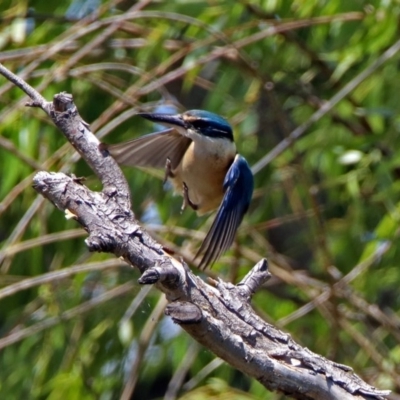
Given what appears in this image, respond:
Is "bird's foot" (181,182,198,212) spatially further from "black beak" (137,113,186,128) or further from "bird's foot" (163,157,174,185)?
"black beak" (137,113,186,128)

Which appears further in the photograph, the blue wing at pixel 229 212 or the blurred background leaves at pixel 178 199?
the blurred background leaves at pixel 178 199

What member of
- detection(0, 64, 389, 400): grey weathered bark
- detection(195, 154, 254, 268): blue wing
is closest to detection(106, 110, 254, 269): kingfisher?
detection(195, 154, 254, 268): blue wing

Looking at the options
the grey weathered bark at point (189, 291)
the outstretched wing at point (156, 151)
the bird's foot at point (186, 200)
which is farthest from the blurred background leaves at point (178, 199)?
the grey weathered bark at point (189, 291)

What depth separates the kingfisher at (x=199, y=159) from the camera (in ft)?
9.83

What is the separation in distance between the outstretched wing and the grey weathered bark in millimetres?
1164

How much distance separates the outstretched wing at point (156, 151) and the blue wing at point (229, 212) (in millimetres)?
250

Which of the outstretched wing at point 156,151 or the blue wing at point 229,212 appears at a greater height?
the outstretched wing at point 156,151

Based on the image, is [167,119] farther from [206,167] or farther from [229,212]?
[229,212]

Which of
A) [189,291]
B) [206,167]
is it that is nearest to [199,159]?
[206,167]

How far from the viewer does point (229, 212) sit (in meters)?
2.88

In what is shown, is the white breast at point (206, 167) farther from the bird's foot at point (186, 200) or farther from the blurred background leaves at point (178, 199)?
the blurred background leaves at point (178, 199)

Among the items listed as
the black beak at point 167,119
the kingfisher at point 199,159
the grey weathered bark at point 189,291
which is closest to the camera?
the grey weathered bark at point 189,291

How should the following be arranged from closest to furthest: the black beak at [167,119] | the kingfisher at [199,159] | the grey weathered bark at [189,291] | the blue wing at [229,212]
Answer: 1. the grey weathered bark at [189,291]
2. the blue wing at [229,212]
3. the black beak at [167,119]
4. the kingfisher at [199,159]

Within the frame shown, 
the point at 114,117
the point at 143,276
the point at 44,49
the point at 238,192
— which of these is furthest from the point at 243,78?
the point at 143,276
